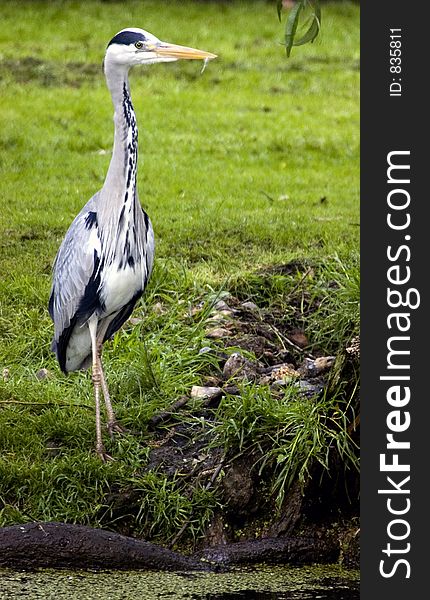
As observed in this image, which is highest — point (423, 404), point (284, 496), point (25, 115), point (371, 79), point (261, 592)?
point (25, 115)

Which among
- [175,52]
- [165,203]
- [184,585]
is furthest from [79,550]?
[165,203]

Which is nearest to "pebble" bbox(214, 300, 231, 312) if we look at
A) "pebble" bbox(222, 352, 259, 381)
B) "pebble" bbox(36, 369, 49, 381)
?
"pebble" bbox(222, 352, 259, 381)

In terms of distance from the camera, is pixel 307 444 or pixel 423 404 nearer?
pixel 423 404

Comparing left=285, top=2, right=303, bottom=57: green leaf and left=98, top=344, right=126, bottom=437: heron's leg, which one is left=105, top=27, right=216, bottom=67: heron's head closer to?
A: left=98, top=344, right=126, bottom=437: heron's leg

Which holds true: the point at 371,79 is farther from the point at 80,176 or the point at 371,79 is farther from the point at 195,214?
the point at 80,176

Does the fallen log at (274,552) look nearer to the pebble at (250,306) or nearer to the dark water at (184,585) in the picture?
the dark water at (184,585)

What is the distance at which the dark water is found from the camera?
502cm

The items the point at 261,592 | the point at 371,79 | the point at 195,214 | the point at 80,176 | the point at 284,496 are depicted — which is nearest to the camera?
the point at 371,79

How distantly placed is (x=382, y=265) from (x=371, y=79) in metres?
0.73

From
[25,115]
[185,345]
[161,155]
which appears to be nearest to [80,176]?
[161,155]

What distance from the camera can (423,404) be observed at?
474cm

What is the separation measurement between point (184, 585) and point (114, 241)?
1.77 metres

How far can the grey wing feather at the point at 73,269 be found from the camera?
19.7 ft

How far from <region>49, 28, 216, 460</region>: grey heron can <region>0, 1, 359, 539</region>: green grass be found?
1.24ft
